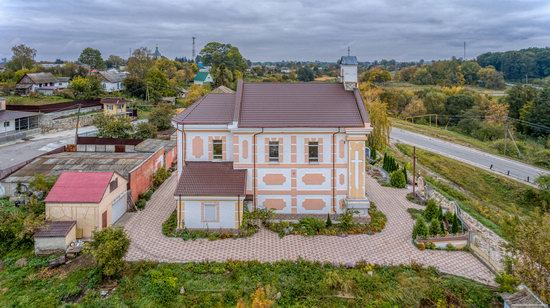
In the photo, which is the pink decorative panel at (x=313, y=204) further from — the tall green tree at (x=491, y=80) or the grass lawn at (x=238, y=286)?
the tall green tree at (x=491, y=80)

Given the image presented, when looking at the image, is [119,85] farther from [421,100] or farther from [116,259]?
[116,259]

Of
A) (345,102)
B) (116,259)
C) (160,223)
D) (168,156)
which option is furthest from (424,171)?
(116,259)

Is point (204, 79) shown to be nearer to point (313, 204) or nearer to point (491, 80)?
point (313, 204)

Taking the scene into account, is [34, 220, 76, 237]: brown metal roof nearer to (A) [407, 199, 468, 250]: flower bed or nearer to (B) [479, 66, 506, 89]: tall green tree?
(A) [407, 199, 468, 250]: flower bed

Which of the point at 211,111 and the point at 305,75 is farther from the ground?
the point at 305,75

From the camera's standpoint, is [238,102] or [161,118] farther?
[161,118]

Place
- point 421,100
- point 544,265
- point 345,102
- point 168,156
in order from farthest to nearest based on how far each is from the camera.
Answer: point 421,100 → point 168,156 → point 345,102 → point 544,265

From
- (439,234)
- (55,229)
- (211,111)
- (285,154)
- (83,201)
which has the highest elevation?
(211,111)

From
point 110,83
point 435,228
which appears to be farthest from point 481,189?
point 110,83
